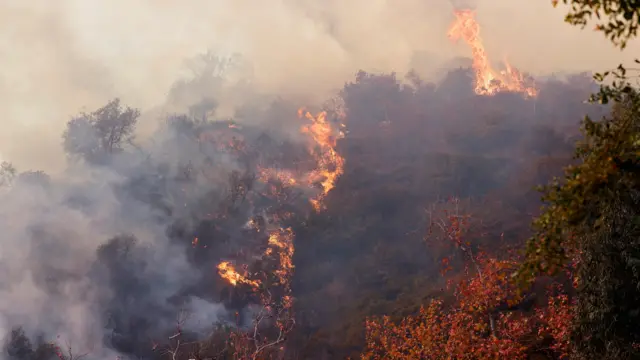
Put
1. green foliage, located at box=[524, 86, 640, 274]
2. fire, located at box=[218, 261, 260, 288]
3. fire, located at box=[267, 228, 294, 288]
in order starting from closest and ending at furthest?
1. green foliage, located at box=[524, 86, 640, 274]
2. fire, located at box=[218, 261, 260, 288]
3. fire, located at box=[267, 228, 294, 288]

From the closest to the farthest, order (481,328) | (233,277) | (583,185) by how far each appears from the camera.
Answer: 1. (583,185)
2. (481,328)
3. (233,277)

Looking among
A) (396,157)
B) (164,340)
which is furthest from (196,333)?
(396,157)

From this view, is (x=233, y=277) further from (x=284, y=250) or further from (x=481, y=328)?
(x=481, y=328)

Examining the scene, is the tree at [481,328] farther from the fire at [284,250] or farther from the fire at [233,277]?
the fire at [233,277]

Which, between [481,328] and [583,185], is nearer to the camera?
[583,185]

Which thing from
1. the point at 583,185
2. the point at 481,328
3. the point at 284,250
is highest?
the point at 284,250

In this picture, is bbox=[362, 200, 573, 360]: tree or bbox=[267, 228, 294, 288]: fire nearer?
bbox=[362, 200, 573, 360]: tree

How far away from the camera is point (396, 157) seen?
105 meters

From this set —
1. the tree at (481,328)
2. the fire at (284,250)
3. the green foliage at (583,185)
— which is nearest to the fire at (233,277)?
the fire at (284,250)

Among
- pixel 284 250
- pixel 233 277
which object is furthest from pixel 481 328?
pixel 284 250

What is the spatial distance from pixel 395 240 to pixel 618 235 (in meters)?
68.2

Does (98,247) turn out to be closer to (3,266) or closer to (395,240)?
(3,266)

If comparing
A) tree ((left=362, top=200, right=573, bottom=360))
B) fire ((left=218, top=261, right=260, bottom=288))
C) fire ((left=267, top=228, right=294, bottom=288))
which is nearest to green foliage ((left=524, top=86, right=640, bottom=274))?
tree ((left=362, top=200, right=573, bottom=360))

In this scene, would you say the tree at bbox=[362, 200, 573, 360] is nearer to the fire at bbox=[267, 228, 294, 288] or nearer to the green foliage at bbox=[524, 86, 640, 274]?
the green foliage at bbox=[524, 86, 640, 274]
